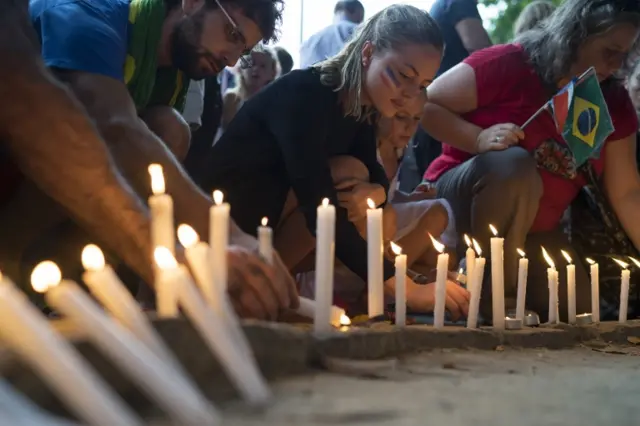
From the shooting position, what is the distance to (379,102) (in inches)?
105

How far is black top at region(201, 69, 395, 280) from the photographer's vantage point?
249 cm

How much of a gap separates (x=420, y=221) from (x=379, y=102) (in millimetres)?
529

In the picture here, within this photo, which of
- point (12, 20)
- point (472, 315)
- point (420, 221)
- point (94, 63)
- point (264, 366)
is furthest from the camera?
point (420, 221)

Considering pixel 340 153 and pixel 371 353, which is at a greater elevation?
pixel 340 153

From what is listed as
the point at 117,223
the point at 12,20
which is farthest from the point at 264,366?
the point at 12,20

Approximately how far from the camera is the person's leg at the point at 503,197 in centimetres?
307

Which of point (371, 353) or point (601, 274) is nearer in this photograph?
point (371, 353)

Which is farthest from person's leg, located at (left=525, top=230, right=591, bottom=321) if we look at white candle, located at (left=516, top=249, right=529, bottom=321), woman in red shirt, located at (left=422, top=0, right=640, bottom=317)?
white candle, located at (left=516, top=249, right=529, bottom=321)

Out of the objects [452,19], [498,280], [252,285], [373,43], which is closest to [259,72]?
[452,19]

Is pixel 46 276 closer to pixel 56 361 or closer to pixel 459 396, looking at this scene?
pixel 56 361

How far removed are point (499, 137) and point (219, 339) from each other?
7.95 ft

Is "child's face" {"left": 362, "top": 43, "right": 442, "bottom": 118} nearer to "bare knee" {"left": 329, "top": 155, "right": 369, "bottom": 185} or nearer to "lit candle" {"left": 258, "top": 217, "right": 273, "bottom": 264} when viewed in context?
"bare knee" {"left": 329, "top": 155, "right": 369, "bottom": 185}

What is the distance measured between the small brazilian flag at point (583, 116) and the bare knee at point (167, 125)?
160 centimetres

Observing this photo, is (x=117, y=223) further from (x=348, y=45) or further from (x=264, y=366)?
(x=348, y=45)
